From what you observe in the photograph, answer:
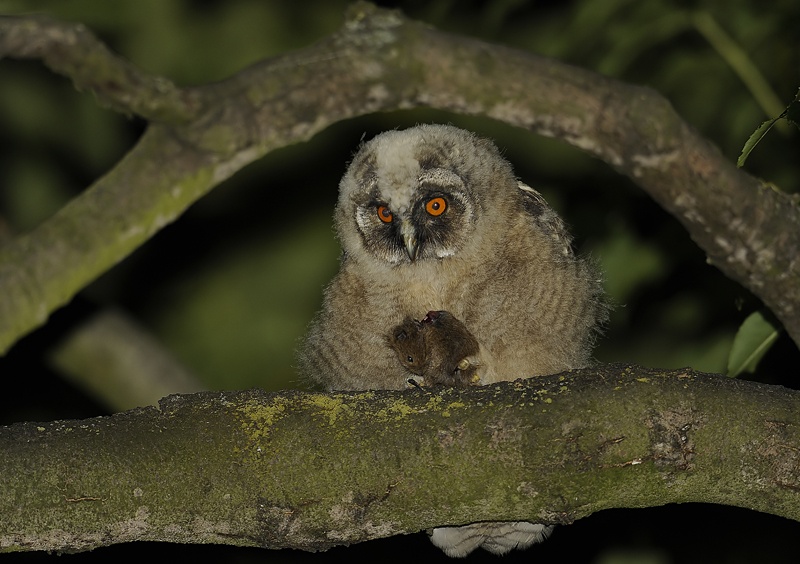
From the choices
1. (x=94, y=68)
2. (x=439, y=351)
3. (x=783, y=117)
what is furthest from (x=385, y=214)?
(x=94, y=68)

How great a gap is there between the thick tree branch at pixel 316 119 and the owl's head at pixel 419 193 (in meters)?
2.15

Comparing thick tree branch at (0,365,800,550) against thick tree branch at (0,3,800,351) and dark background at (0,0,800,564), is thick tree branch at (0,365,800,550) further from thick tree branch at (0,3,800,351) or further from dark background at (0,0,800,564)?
dark background at (0,0,800,564)

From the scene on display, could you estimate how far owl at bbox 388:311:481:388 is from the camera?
13.7 feet

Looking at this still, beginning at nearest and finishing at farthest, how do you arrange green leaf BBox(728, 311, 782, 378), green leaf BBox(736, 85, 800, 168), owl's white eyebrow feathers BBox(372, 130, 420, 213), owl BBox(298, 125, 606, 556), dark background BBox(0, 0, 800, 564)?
green leaf BBox(736, 85, 800, 168), green leaf BBox(728, 311, 782, 378), owl BBox(298, 125, 606, 556), owl's white eyebrow feathers BBox(372, 130, 420, 213), dark background BBox(0, 0, 800, 564)

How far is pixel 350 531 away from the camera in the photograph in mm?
3109

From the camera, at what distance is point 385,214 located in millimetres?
4879

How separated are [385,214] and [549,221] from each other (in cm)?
78

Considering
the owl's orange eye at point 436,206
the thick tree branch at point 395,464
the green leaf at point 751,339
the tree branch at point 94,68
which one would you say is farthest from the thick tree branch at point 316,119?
the owl's orange eye at point 436,206

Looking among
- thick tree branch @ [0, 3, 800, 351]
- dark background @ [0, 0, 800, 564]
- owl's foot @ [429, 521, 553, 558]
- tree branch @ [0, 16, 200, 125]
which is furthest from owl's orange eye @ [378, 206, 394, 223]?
tree branch @ [0, 16, 200, 125]

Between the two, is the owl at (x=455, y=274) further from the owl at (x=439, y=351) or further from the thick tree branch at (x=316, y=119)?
the thick tree branch at (x=316, y=119)

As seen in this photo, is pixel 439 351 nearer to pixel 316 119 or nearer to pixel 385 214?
pixel 385 214

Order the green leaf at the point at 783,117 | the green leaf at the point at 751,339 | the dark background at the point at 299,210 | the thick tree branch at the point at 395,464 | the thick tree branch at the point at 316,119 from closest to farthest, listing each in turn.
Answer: the thick tree branch at the point at 316,119 < the green leaf at the point at 783,117 < the thick tree branch at the point at 395,464 < the green leaf at the point at 751,339 < the dark background at the point at 299,210

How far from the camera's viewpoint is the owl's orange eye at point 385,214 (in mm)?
4875

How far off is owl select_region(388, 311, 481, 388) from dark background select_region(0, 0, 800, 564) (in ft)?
3.89
